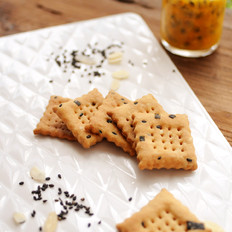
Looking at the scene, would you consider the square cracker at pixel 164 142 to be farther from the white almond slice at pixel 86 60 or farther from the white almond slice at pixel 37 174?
the white almond slice at pixel 86 60

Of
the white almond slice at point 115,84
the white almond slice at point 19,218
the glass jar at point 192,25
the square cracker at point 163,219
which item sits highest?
the glass jar at point 192,25

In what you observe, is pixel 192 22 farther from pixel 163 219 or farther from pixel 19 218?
pixel 19 218

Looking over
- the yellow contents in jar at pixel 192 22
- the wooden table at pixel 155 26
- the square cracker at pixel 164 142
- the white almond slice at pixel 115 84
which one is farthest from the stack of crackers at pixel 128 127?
the yellow contents in jar at pixel 192 22

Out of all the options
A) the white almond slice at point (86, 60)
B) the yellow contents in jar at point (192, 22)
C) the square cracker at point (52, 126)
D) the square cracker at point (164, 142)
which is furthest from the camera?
the white almond slice at point (86, 60)

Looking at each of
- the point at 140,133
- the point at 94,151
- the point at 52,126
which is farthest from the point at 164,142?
the point at 52,126

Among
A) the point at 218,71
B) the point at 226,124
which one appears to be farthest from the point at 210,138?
the point at 218,71

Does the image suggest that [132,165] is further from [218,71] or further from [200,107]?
[218,71]

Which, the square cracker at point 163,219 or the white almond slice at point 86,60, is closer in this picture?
the square cracker at point 163,219

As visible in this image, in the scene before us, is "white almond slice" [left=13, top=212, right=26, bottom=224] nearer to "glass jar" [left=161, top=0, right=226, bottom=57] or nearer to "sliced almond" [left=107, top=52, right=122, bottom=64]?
"sliced almond" [left=107, top=52, right=122, bottom=64]
